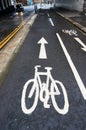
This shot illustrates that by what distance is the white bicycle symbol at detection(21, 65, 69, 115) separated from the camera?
15.6 ft

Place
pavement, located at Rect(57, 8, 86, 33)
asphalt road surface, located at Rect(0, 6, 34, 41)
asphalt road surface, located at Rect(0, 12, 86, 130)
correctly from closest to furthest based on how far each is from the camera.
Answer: asphalt road surface, located at Rect(0, 12, 86, 130)
asphalt road surface, located at Rect(0, 6, 34, 41)
pavement, located at Rect(57, 8, 86, 33)

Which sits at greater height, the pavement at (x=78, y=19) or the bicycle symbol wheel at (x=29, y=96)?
the bicycle symbol wheel at (x=29, y=96)

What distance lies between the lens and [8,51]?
986cm

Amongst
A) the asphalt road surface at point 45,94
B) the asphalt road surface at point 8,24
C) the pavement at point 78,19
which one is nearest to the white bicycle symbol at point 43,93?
the asphalt road surface at point 45,94

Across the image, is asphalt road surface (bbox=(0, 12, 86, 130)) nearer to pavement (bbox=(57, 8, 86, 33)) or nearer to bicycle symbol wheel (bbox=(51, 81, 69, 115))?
bicycle symbol wheel (bbox=(51, 81, 69, 115))

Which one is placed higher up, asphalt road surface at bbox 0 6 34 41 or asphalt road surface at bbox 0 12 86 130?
asphalt road surface at bbox 0 12 86 130

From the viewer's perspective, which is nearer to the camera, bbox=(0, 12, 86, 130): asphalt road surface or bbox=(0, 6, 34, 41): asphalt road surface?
bbox=(0, 12, 86, 130): asphalt road surface

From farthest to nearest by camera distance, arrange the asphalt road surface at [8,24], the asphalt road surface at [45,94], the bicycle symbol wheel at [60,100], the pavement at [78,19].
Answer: the pavement at [78,19], the asphalt road surface at [8,24], the bicycle symbol wheel at [60,100], the asphalt road surface at [45,94]

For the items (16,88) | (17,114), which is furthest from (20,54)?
(17,114)

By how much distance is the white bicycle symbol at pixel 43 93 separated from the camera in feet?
15.6

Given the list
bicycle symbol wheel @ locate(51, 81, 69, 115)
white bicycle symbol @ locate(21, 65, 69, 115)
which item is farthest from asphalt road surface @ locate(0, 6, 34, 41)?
bicycle symbol wheel @ locate(51, 81, 69, 115)

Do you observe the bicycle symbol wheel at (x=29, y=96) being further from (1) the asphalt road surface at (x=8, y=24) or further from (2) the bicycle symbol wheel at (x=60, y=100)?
(1) the asphalt road surface at (x=8, y=24)

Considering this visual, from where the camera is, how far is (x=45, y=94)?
17.6 ft

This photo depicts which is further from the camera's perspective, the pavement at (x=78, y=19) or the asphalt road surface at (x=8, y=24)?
the pavement at (x=78, y=19)
